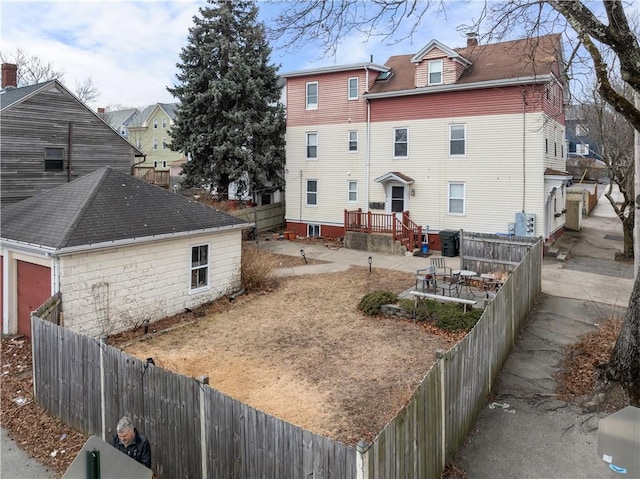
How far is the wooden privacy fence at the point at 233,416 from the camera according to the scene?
448 cm

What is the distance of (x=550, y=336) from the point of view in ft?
35.3

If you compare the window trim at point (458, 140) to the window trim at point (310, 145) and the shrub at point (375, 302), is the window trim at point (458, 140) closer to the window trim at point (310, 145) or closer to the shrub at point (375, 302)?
the window trim at point (310, 145)

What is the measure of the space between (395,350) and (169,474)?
5.59 m

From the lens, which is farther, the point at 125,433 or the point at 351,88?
the point at 351,88

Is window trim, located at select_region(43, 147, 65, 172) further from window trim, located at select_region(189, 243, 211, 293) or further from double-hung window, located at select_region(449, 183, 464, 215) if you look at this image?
double-hung window, located at select_region(449, 183, 464, 215)

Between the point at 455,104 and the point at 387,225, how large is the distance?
6.34 meters

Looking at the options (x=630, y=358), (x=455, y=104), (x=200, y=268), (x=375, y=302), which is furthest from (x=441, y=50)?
(x=630, y=358)

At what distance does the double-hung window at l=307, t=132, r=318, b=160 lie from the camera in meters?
26.2

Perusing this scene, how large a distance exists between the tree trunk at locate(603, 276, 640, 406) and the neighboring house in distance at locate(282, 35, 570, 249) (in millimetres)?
12914

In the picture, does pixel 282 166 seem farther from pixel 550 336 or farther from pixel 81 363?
pixel 81 363

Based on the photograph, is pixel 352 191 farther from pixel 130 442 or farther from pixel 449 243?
pixel 130 442

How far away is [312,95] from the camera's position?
85.5 ft

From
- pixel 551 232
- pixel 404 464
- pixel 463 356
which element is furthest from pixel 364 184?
pixel 404 464

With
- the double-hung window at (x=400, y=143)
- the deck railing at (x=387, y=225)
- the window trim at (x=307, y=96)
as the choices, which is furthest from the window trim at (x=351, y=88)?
the deck railing at (x=387, y=225)
